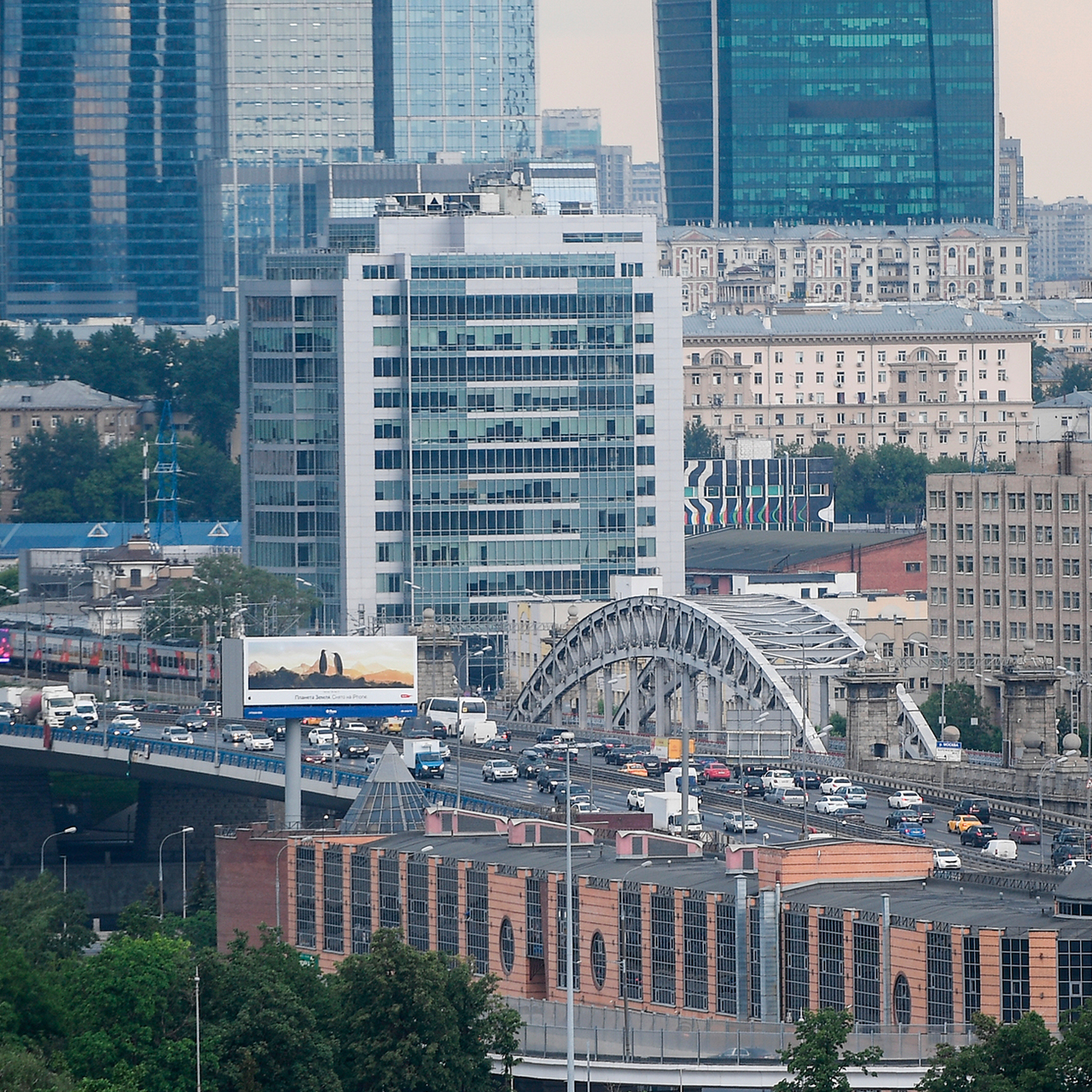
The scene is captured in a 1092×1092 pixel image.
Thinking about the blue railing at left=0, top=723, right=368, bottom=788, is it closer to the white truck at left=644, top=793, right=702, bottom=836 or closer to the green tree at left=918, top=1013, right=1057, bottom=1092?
the white truck at left=644, top=793, right=702, bottom=836

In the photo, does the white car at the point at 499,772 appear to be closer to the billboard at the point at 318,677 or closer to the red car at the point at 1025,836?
the billboard at the point at 318,677

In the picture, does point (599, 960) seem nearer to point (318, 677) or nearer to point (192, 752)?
point (318, 677)

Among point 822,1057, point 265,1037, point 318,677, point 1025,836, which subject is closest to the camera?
point 822,1057

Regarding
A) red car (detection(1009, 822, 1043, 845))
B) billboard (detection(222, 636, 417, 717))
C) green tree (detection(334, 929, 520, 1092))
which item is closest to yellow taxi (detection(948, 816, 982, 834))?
red car (detection(1009, 822, 1043, 845))

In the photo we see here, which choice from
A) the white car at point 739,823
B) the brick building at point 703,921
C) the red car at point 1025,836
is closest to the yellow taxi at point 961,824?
the red car at point 1025,836

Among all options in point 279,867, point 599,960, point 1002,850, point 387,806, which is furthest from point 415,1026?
point 387,806

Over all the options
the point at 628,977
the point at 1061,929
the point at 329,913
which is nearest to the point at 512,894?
the point at 628,977
